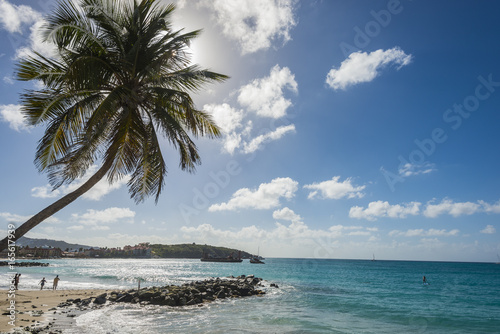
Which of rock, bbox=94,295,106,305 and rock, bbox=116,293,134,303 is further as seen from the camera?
rock, bbox=116,293,134,303

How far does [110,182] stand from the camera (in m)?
7.51

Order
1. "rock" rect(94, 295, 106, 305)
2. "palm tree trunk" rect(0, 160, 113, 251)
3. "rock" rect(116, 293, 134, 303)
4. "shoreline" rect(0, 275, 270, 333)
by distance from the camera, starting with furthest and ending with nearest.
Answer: "rock" rect(116, 293, 134, 303)
"rock" rect(94, 295, 106, 305)
"shoreline" rect(0, 275, 270, 333)
"palm tree trunk" rect(0, 160, 113, 251)

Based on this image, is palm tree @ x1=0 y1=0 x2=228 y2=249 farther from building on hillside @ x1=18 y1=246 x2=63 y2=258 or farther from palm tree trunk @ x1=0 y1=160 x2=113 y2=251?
building on hillside @ x1=18 y1=246 x2=63 y2=258

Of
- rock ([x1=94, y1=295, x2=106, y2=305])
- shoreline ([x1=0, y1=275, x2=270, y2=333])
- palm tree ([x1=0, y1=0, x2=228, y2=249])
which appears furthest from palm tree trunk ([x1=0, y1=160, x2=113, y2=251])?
rock ([x1=94, y1=295, x2=106, y2=305])

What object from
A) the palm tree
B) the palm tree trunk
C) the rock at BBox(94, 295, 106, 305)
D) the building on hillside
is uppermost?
the palm tree

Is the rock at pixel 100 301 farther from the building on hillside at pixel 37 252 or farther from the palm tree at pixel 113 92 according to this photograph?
the building on hillside at pixel 37 252

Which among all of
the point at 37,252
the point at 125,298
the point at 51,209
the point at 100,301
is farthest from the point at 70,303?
the point at 37,252

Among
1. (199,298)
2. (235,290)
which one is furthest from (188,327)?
(235,290)

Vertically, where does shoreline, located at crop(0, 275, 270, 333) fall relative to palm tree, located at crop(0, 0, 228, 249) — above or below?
below

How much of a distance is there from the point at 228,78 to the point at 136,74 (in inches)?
98.8

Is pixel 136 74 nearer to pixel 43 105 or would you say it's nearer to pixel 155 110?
pixel 155 110

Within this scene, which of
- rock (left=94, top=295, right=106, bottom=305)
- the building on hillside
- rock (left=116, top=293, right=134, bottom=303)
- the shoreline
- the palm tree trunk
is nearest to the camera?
the palm tree trunk

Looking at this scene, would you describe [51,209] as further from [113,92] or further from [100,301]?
[100,301]

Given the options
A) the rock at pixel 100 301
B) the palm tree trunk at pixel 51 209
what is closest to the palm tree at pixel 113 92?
the palm tree trunk at pixel 51 209
